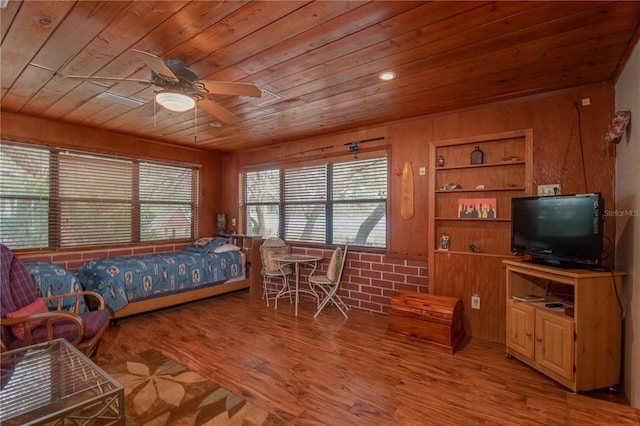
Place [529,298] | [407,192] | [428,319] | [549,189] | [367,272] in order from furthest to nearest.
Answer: [367,272] < [407,192] < [428,319] < [549,189] < [529,298]

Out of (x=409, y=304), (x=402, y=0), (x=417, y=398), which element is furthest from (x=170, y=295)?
(x=402, y=0)

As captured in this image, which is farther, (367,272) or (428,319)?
(367,272)

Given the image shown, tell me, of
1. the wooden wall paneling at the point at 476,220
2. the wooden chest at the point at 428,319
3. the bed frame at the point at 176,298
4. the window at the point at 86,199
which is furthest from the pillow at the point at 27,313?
the wooden wall paneling at the point at 476,220

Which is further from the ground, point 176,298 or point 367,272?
point 367,272

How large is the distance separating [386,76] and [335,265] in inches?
88.4

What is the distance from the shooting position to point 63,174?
409 cm

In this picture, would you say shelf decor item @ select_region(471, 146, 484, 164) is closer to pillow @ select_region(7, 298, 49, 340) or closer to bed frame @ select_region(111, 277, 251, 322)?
bed frame @ select_region(111, 277, 251, 322)

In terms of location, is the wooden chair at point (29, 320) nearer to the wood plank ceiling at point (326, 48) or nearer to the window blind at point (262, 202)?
the wood plank ceiling at point (326, 48)

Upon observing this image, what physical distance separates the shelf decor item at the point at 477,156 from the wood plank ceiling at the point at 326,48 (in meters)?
0.50

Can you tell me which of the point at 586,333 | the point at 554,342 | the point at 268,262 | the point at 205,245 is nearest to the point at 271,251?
the point at 268,262

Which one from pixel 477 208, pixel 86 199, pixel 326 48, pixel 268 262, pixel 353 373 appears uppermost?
pixel 326 48

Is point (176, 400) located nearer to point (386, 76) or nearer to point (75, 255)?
point (386, 76)

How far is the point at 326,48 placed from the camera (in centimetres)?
213

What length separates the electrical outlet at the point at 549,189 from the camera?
2.90m
